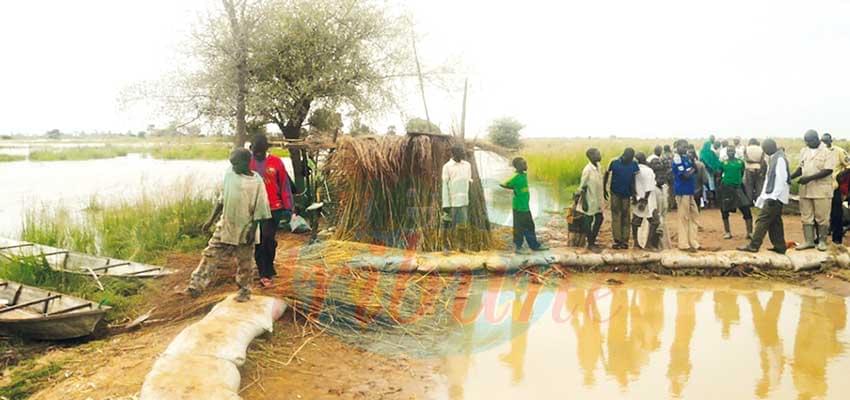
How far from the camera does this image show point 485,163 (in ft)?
33.5

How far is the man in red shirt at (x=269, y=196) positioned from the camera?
6047mm

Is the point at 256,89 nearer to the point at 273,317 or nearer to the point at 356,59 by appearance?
the point at 356,59

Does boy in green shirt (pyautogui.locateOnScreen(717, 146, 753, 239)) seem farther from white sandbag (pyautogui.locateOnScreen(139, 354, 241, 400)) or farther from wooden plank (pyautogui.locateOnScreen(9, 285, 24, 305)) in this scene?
wooden plank (pyautogui.locateOnScreen(9, 285, 24, 305))

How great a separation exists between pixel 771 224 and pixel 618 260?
215 cm

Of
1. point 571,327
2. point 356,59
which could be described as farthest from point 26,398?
point 356,59

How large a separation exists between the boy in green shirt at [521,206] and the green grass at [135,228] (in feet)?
16.6

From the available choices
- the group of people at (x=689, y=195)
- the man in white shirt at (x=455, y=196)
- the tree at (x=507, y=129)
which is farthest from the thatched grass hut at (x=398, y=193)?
the tree at (x=507, y=129)

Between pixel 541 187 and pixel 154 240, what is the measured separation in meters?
11.9

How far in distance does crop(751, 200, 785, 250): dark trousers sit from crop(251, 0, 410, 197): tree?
25.0 ft

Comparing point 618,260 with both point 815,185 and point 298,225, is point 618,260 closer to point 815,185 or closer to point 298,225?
point 815,185

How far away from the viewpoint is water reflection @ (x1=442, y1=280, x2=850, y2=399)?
495 centimetres

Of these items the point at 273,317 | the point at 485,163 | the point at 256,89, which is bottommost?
the point at 273,317

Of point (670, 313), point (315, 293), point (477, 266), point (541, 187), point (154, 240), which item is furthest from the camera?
point (541, 187)

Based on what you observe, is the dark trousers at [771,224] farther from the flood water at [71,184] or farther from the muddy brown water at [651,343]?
the flood water at [71,184]
